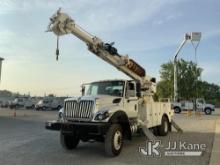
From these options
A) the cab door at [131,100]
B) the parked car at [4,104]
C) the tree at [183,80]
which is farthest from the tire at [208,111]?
the parked car at [4,104]

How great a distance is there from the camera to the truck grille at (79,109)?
35.1 ft

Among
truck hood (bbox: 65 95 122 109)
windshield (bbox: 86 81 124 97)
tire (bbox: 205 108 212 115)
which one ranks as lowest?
tire (bbox: 205 108 212 115)

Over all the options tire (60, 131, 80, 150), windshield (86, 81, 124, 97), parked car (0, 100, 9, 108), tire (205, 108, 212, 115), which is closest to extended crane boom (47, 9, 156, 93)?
windshield (86, 81, 124, 97)

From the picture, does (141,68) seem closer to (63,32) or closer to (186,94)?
(63,32)

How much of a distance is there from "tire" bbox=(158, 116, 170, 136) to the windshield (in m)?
4.39

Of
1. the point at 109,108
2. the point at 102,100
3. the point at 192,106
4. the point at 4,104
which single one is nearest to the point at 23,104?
the point at 4,104

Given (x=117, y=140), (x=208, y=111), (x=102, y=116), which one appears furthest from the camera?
(x=208, y=111)

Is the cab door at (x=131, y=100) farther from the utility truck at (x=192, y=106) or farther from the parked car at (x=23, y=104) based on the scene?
the parked car at (x=23, y=104)

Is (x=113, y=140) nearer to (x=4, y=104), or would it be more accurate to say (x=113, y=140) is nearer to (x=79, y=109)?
(x=79, y=109)

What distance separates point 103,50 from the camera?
13.7m

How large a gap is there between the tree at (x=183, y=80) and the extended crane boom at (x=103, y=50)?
55178 millimetres

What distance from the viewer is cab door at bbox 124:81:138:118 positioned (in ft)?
39.8

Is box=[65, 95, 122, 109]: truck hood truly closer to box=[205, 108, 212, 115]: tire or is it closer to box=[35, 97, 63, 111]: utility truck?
box=[205, 108, 212, 115]: tire

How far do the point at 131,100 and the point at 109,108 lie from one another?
1.81m
